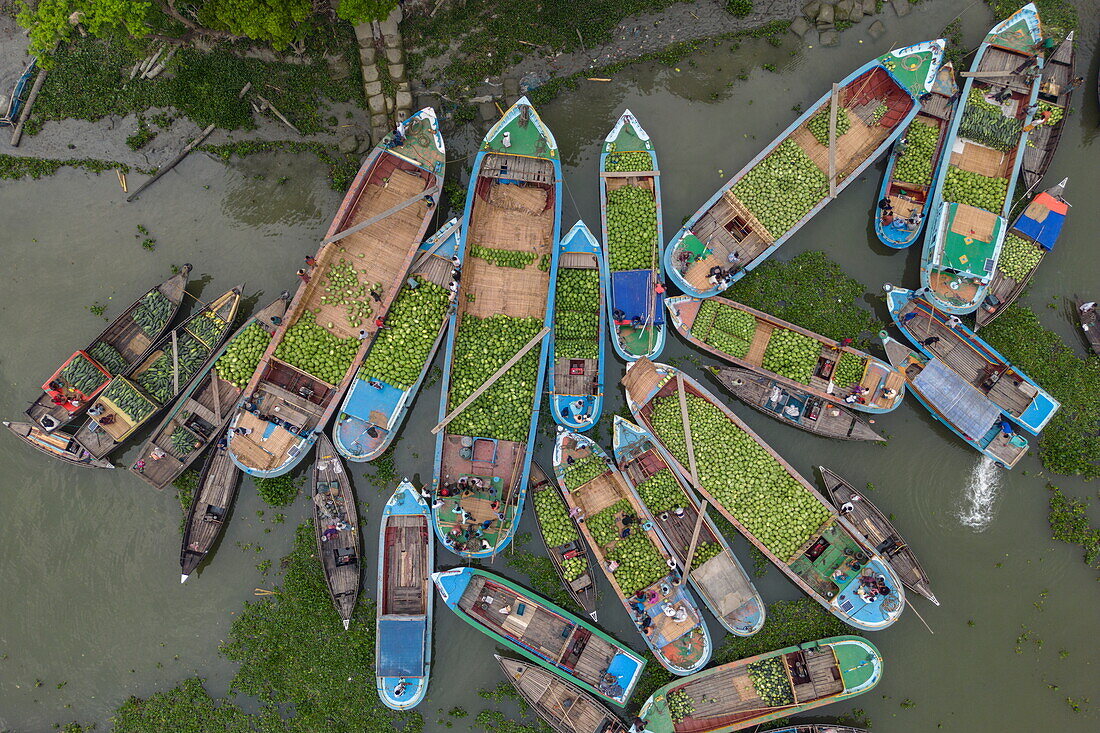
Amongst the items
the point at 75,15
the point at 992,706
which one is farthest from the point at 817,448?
the point at 75,15

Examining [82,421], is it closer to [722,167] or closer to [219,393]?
[219,393]

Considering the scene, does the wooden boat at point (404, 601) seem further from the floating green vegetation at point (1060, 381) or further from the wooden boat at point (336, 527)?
the floating green vegetation at point (1060, 381)

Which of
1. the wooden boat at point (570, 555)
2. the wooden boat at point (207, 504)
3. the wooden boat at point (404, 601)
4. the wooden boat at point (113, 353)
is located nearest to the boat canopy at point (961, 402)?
the wooden boat at point (570, 555)

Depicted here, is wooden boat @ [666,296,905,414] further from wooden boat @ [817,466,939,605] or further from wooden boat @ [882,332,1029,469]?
wooden boat @ [817,466,939,605]

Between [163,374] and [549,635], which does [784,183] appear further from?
[163,374]

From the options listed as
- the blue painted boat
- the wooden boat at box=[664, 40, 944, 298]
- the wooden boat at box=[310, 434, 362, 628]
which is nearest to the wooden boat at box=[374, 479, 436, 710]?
the wooden boat at box=[310, 434, 362, 628]

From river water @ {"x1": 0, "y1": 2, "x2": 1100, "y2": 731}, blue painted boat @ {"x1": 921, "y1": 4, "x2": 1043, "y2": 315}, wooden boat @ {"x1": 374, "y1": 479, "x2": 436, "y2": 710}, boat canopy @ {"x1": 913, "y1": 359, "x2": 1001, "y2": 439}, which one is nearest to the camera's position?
blue painted boat @ {"x1": 921, "y1": 4, "x2": 1043, "y2": 315}
